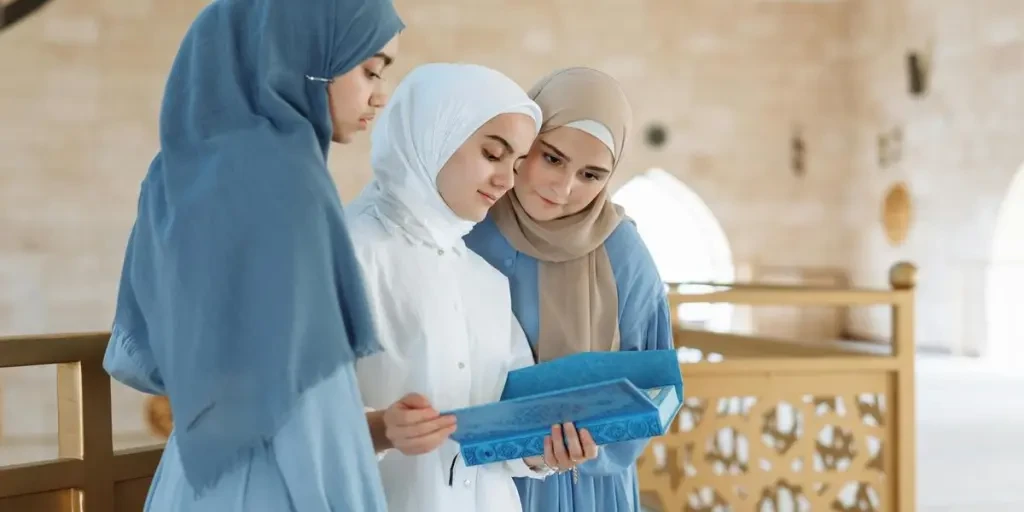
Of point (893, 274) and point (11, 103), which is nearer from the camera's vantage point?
point (893, 274)

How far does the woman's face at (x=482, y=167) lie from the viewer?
1434 mm

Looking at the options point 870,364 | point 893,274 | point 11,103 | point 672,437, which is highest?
point 11,103

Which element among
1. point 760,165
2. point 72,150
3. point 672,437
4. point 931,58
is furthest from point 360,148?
point 672,437

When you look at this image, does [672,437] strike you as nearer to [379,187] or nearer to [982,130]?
[379,187]

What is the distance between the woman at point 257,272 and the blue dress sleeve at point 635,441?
Answer: 64 cm

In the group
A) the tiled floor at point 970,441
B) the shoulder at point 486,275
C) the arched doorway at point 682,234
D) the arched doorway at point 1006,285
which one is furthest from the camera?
the arched doorway at point 682,234

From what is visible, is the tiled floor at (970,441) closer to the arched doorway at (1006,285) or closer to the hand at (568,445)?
the arched doorway at (1006,285)

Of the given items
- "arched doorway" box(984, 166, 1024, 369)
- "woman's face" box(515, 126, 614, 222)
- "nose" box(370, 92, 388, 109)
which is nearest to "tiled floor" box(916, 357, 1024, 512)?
"arched doorway" box(984, 166, 1024, 369)

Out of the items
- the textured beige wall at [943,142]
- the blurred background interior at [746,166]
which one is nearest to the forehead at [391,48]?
the blurred background interior at [746,166]

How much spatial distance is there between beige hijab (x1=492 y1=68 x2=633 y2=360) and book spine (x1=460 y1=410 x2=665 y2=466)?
32 centimetres

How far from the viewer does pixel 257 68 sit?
1.14 meters

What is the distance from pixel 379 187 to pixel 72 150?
802 centimetres

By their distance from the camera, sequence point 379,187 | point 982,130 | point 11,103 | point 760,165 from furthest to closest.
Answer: point 760,165, point 982,130, point 11,103, point 379,187

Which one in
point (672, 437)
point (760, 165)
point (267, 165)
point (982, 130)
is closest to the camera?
point (267, 165)
